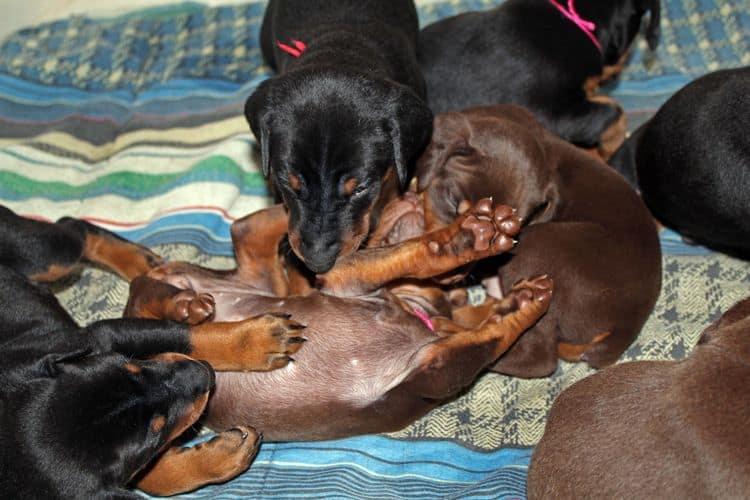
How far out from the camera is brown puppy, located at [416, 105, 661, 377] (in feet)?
12.2

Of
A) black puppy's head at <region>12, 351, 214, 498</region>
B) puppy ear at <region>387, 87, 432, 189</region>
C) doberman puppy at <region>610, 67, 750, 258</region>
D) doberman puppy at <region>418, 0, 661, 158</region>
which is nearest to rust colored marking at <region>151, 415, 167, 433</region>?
black puppy's head at <region>12, 351, 214, 498</region>

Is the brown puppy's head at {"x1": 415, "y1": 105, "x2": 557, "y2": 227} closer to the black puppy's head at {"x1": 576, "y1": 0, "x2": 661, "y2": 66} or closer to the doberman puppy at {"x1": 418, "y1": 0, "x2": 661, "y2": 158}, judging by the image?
the doberman puppy at {"x1": 418, "y1": 0, "x2": 661, "y2": 158}

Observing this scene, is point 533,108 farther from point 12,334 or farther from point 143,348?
point 12,334

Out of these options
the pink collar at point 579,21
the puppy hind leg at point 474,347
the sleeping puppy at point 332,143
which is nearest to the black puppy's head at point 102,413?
the sleeping puppy at point 332,143

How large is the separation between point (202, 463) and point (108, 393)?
1.82 ft

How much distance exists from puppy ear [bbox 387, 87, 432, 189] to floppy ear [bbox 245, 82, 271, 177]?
50cm

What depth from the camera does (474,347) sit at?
3.49 m

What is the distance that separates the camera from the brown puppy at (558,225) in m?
3.73

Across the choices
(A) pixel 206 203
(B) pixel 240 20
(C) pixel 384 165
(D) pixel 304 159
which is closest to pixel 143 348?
(D) pixel 304 159

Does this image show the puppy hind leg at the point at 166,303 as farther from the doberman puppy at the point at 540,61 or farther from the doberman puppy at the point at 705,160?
the doberman puppy at the point at 705,160

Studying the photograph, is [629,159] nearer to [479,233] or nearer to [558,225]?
[558,225]

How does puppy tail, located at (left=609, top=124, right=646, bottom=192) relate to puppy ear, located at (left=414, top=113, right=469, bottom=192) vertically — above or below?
below

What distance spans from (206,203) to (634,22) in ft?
8.81

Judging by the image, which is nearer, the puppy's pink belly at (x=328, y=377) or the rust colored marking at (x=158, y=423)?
the rust colored marking at (x=158, y=423)
